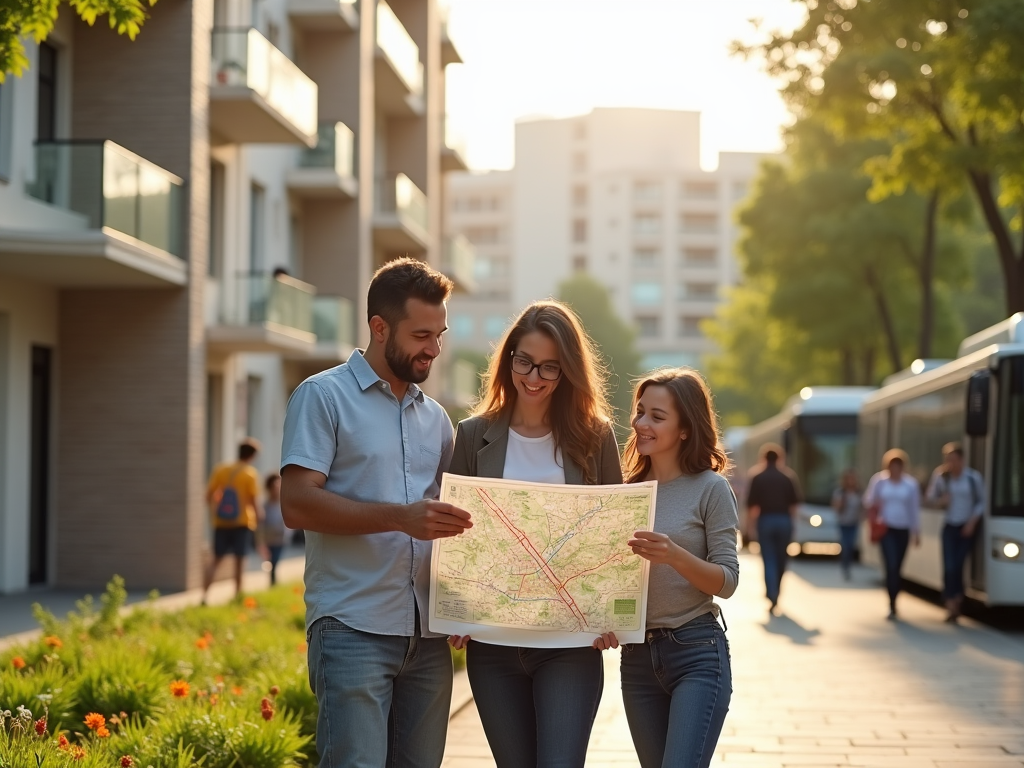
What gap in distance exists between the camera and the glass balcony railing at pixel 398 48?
1345 inches

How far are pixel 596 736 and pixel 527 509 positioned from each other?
4384 mm

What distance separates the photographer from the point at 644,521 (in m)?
4.79

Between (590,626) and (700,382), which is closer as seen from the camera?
(590,626)

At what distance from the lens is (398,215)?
115ft

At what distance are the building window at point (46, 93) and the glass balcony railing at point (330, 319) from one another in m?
9.66

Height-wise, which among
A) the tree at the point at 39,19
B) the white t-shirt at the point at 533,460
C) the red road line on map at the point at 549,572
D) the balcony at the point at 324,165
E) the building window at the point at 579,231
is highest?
the building window at the point at 579,231

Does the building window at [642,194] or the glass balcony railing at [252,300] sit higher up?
the building window at [642,194]

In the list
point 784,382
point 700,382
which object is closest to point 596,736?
point 700,382

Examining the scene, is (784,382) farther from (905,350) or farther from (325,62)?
(325,62)

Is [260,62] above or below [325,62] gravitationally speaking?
below

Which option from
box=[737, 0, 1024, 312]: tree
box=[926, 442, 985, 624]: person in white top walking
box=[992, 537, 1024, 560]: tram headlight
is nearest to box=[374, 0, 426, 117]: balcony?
box=[737, 0, 1024, 312]: tree

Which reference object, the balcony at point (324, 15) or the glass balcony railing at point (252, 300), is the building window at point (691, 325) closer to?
the balcony at point (324, 15)

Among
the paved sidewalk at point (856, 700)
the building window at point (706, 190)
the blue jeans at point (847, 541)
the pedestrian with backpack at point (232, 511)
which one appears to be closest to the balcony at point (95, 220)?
the pedestrian with backpack at point (232, 511)

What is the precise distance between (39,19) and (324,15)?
75.6 ft
